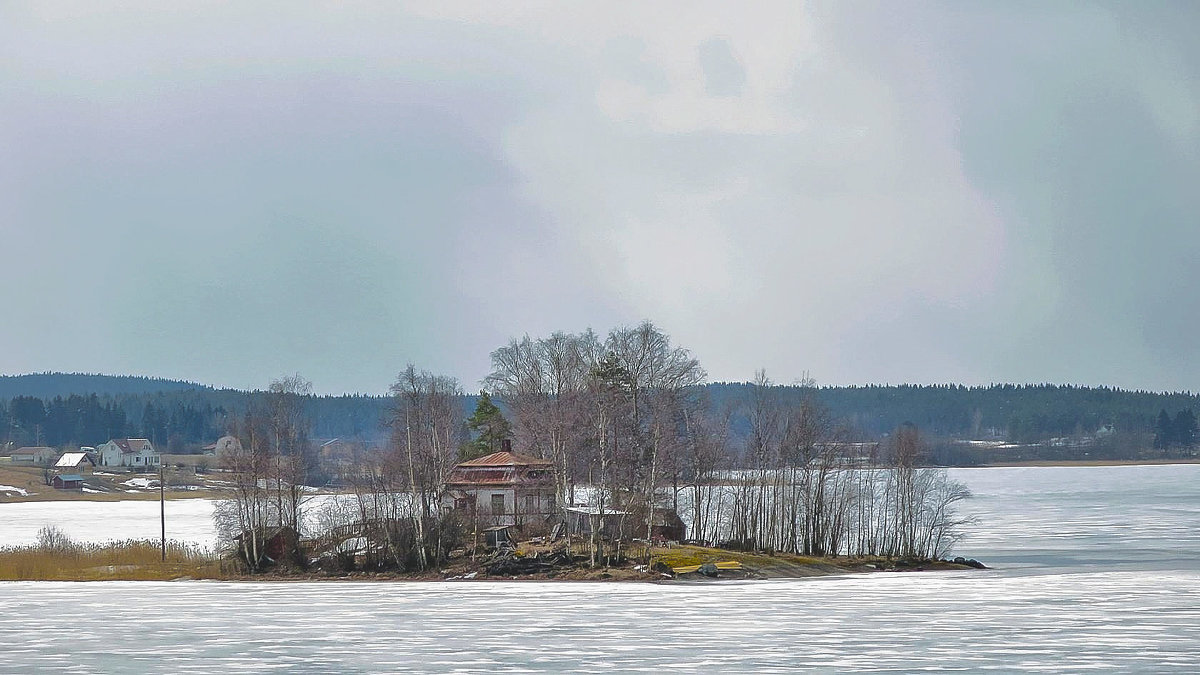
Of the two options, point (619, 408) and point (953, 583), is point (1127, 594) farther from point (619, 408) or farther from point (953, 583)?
point (619, 408)

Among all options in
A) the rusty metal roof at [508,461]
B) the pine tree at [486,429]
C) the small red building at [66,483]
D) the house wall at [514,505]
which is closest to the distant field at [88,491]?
the small red building at [66,483]

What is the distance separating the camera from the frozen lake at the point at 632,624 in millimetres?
30172

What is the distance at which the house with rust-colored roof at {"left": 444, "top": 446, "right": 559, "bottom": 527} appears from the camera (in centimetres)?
7431

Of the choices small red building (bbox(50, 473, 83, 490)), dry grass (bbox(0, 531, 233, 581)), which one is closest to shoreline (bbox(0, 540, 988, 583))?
dry grass (bbox(0, 531, 233, 581))

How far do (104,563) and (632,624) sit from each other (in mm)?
40072

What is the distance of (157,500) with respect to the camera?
17550 cm

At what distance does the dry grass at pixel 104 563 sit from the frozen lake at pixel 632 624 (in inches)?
223

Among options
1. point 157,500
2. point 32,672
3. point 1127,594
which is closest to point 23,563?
point 32,672

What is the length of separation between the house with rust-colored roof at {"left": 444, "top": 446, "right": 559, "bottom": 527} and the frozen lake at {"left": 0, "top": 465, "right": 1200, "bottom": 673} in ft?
49.6

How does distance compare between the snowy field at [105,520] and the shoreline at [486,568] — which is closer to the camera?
the shoreline at [486,568]

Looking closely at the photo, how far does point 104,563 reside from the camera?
6850 cm

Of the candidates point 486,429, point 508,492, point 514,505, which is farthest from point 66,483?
point 514,505

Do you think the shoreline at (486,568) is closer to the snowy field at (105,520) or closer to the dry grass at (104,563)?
the dry grass at (104,563)

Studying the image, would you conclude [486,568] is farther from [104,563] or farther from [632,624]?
[632,624]
